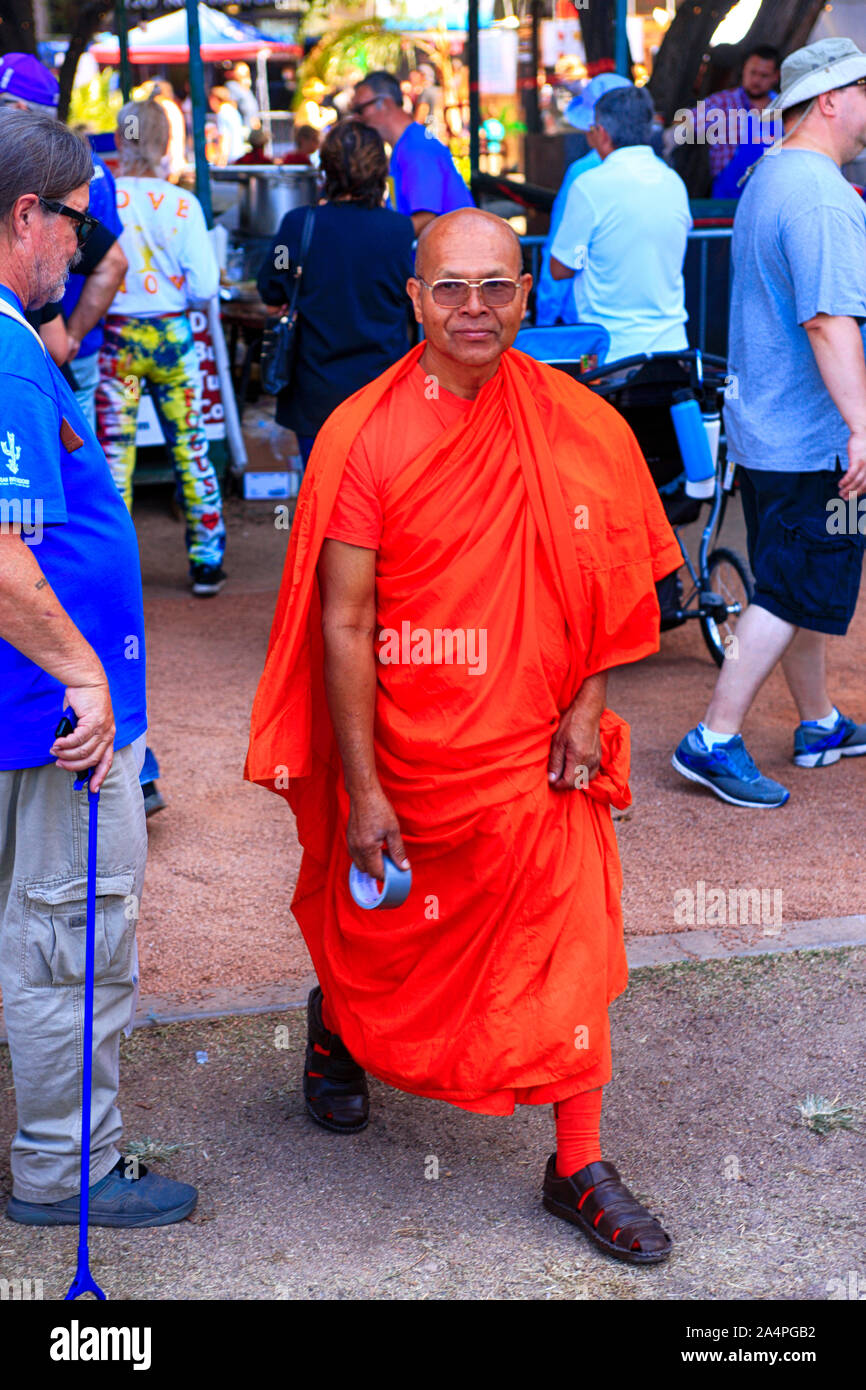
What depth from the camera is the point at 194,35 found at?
27.1 feet

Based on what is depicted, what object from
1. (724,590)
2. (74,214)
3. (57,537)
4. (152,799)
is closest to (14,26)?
(724,590)

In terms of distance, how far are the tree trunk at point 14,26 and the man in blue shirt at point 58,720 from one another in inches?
327

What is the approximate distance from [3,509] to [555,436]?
102 cm

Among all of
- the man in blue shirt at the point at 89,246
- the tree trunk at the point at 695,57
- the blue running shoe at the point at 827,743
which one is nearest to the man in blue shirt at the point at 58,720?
the man in blue shirt at the point at 89,246

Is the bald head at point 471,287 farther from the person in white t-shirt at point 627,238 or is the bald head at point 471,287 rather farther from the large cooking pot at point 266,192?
the large cooking pot at point 266,192

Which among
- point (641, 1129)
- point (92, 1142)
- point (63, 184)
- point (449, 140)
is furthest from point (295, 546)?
point (449, 140)

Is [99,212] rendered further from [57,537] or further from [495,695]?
[495,695]

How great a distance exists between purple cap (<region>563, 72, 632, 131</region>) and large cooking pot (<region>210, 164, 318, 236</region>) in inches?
123

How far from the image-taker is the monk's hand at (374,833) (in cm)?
279

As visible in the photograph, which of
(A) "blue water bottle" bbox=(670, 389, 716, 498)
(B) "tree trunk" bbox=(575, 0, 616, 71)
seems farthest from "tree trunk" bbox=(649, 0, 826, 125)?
(A) "blue water bottle" bbox=(670, 389, 716, 498)

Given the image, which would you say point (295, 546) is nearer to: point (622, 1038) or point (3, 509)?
point (3, 509)

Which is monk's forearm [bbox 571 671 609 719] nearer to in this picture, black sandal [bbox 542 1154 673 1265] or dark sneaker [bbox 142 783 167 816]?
black sandal [bbox 542 1154 673 1265]

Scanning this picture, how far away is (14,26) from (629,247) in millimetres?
5901

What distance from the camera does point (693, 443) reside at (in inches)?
218
